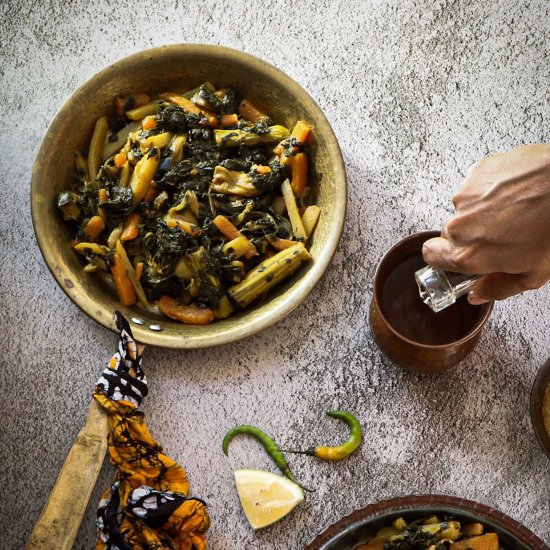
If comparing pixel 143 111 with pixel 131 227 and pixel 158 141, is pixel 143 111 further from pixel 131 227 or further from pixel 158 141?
pixel 131 227

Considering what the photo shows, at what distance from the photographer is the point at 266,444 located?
2342mm

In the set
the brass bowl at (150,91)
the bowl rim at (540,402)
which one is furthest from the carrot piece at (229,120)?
the bowl rim at (540,402)

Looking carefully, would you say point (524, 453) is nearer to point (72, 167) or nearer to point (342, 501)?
point (342, 501)

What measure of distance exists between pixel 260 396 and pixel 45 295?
755 millimetres

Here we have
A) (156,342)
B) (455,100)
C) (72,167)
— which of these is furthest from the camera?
(455,100)

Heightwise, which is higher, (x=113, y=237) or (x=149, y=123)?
(x=149, y=123)

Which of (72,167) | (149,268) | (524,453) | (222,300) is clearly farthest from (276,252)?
(524,453)

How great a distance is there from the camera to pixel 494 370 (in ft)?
7.94

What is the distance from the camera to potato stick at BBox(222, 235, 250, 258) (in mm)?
2240

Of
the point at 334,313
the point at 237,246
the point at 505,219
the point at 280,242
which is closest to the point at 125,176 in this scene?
the point at 237,246

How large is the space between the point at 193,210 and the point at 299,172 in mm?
340

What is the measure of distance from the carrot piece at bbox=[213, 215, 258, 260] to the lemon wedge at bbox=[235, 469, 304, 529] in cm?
66

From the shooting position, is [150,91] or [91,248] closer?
[91,248]

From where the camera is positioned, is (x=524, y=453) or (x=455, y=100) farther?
(x=455, y=100)
